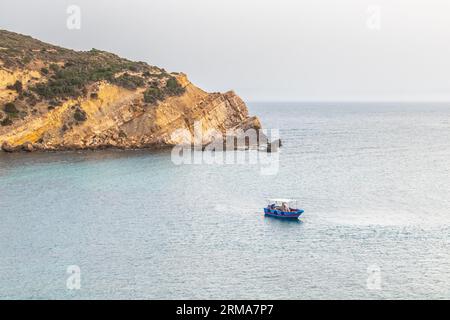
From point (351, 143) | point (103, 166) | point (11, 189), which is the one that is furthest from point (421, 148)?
point (11, 189)

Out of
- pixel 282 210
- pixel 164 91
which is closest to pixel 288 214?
pixel 282 210

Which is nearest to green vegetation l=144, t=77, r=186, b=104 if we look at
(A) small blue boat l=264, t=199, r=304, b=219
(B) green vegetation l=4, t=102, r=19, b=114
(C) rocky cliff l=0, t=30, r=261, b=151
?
(C) rocky cliff l=0, t=30, r=261, b=151

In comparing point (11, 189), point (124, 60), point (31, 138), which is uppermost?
point (124, 60)

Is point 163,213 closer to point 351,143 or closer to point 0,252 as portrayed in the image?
point 0,252

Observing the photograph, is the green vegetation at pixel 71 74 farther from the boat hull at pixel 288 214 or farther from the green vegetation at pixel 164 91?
the boat hull at pixel 288 214

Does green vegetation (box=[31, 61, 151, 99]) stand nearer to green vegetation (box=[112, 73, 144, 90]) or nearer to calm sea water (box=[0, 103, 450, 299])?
green vegetation (box=[112, 73, 144, 90])

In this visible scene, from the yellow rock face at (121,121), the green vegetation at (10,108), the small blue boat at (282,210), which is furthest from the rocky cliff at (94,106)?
the small blue boat at (282,210)

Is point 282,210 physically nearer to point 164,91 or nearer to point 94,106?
point 94,106
